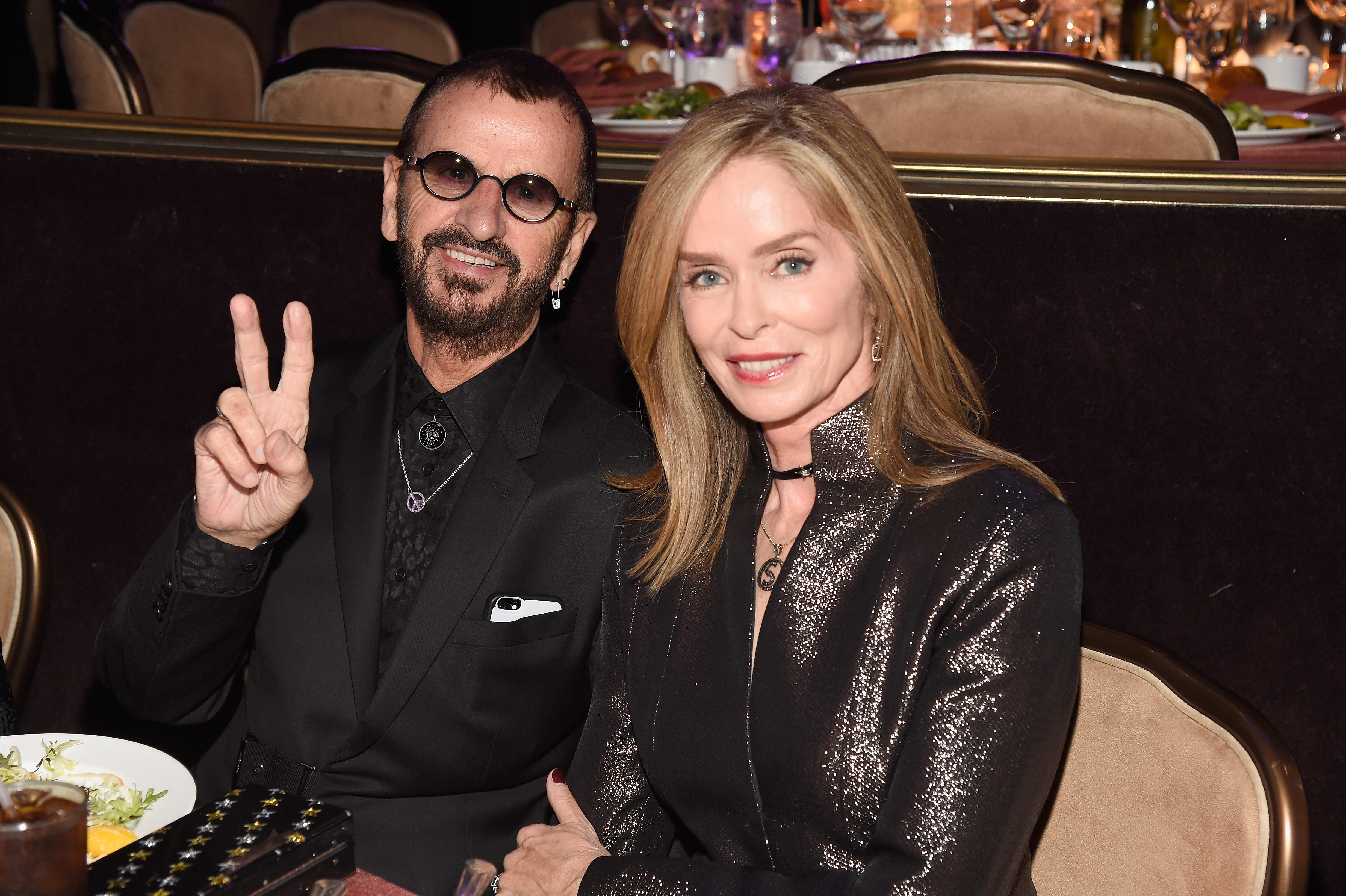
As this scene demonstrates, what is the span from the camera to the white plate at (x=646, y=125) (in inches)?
107

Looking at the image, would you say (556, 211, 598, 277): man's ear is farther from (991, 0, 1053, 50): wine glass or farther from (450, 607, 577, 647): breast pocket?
(991, 0, 1053, 50): wine glass

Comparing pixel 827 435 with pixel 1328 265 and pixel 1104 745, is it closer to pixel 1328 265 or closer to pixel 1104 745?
pixel 1104 745

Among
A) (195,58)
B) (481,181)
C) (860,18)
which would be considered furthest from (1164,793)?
(195,58)

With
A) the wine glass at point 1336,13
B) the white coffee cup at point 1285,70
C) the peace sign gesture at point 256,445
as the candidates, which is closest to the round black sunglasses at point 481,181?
the peace sign gesture at point 256,445

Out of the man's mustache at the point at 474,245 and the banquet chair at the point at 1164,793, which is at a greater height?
the man's mustache at the point at 474,245

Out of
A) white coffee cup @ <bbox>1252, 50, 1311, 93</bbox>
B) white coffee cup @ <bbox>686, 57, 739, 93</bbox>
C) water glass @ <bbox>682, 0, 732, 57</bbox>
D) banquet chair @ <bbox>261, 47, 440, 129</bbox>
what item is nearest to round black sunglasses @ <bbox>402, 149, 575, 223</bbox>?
banquet chair @ <bbox>261, 47, 440, 129</bbox>

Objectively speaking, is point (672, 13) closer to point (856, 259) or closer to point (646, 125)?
point (646, 125)

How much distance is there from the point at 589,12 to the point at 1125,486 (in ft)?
18.6

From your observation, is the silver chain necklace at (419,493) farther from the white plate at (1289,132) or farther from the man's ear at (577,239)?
the white plate at (1289,132)

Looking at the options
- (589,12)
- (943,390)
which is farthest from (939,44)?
(589,12)

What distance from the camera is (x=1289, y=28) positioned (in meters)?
Answer: 4.41

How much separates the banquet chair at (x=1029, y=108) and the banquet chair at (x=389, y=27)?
4369mm

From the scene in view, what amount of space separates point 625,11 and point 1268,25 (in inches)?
90.8

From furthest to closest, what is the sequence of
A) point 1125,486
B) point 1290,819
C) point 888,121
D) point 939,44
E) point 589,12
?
point 589,12 < point 939,44 < point 888,121 < point 1125,486 < point 1290,819
